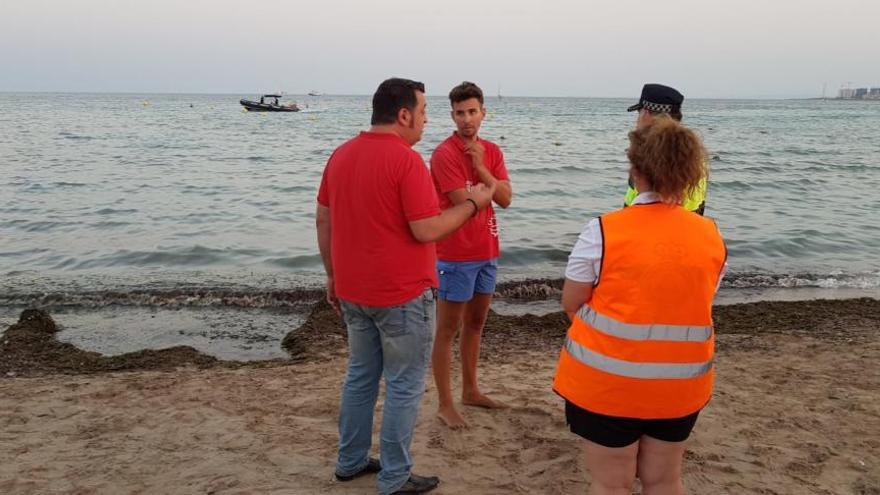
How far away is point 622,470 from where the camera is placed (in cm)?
234

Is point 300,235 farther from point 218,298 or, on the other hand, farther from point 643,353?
point 643,353

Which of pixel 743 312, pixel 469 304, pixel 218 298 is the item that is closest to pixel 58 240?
pixel 218 298

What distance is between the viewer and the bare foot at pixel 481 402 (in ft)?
14.8

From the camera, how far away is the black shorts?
2275 mm

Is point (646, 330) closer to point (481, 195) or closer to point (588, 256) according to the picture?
point (588, 256)

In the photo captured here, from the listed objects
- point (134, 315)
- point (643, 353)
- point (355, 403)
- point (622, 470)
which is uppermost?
point (643, 353)

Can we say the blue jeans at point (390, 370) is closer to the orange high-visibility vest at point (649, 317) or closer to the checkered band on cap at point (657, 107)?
the orange high-visibility vest at point (649, 317)

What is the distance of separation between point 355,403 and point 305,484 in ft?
1.84

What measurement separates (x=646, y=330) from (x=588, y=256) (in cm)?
30

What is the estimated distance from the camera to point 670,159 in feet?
7.16

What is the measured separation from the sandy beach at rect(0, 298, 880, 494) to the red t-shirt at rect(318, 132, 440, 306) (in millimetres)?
1175

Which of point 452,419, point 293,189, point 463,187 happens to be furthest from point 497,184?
point 293,189

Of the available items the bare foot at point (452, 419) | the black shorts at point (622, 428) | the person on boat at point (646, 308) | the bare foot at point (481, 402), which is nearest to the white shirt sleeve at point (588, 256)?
the person on boat at point (646, 308)

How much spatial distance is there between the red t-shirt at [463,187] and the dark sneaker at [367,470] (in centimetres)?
121
